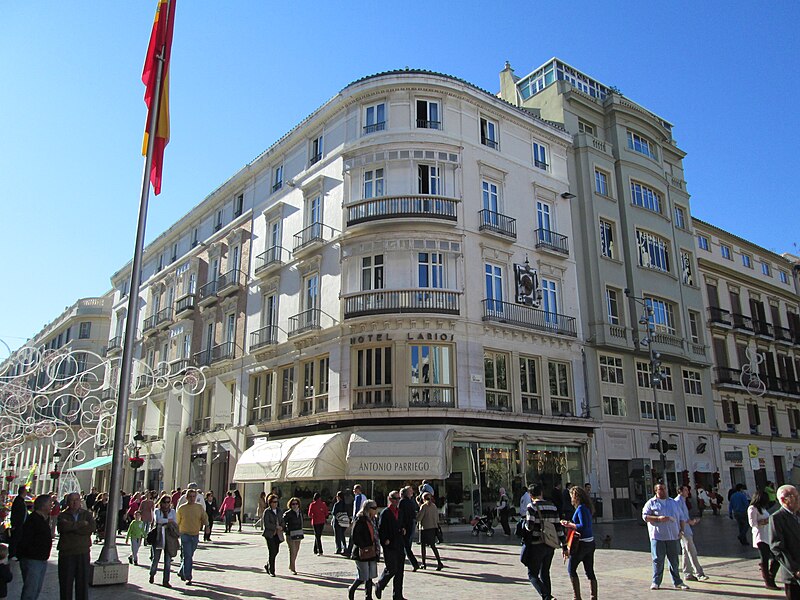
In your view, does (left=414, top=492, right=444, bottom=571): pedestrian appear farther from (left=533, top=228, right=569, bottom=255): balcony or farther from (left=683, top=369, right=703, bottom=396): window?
(left=683, top=369, right=703, bottom=396): window

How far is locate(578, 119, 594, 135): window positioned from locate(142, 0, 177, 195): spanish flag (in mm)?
24361

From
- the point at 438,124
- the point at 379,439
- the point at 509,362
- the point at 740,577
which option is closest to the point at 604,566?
the point at 740,577

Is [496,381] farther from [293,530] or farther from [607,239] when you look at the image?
[293,530]

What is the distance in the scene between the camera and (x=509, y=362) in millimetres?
26672

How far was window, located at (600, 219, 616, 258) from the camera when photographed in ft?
106

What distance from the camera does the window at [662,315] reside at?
33375 mm

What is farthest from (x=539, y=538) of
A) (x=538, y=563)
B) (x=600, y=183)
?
(x=600, y=183)

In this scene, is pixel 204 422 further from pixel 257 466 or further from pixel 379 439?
pixel 379 439

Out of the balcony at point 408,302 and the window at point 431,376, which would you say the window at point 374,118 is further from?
the window at point 431,376

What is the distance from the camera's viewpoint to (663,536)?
11.0 metres

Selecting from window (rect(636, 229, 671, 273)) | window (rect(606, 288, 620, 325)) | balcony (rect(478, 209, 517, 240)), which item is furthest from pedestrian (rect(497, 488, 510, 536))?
window (rect(636, 229, 671, 273))

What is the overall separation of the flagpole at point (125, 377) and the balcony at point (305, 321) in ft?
43.5

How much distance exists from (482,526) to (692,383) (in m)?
18.0

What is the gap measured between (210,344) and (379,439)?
15.6 m
